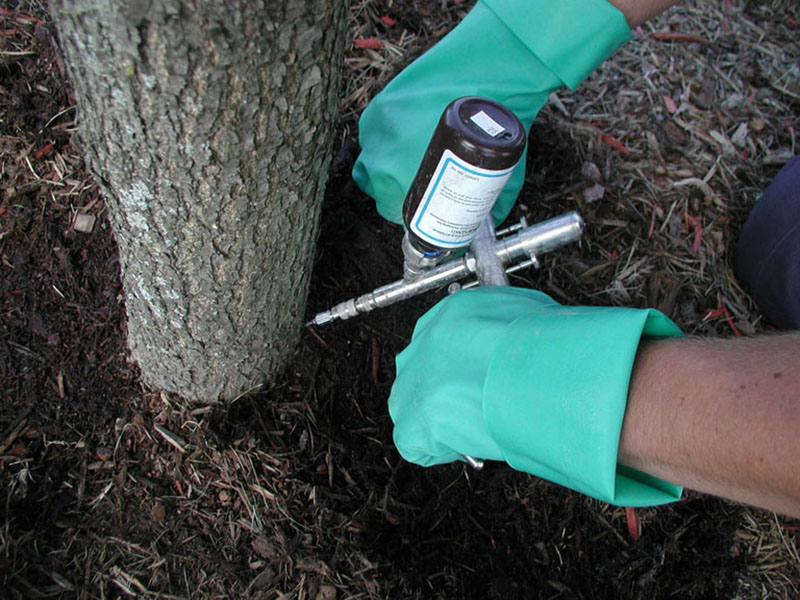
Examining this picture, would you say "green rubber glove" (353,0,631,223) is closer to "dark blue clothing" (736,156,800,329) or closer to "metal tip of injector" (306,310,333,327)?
"metal tip of injector" (306,310,333,327)

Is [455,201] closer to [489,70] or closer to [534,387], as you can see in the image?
[534,387]

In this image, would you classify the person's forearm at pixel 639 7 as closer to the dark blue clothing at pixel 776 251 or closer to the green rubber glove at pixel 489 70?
the green rubber glove at pixel 489 70

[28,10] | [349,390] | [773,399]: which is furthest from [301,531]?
[28,10]

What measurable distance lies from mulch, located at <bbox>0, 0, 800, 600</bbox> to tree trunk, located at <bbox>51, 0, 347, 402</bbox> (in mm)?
243

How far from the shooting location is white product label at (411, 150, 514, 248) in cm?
98

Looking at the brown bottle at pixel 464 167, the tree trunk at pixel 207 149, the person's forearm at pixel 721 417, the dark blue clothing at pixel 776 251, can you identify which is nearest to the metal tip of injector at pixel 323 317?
the tree trunk at pixel 207 149

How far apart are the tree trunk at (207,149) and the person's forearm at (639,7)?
0.76 m

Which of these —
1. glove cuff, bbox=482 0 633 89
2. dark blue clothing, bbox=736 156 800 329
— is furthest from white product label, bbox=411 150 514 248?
dark blue clothing, bbox=736 156 800 329

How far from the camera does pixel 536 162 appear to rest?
A: 1778 mm

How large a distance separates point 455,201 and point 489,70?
1.79ft

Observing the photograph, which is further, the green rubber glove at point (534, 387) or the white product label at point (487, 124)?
the white product label at point (487, 124)

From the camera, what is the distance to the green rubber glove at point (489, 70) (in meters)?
1.29

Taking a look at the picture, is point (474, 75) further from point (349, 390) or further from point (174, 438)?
point (174, 438)

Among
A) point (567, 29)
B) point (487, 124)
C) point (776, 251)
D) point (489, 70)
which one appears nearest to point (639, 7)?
point (567, 29)
